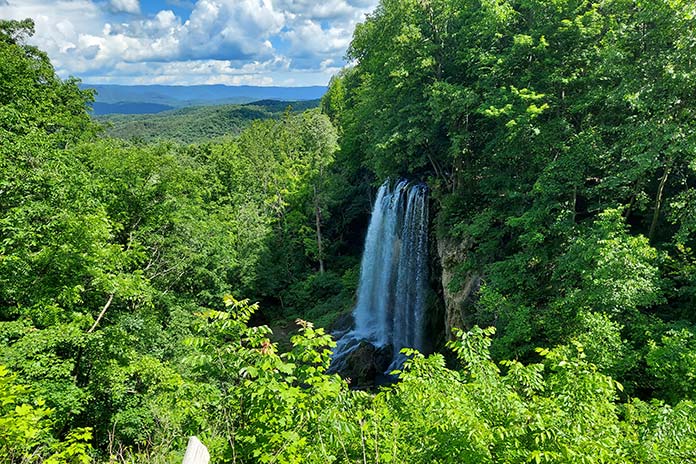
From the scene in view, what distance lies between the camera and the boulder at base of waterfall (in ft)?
55.6

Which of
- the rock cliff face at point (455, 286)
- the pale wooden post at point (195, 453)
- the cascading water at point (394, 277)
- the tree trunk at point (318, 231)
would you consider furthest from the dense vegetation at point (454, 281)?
the tree trunk at point (318, 231)

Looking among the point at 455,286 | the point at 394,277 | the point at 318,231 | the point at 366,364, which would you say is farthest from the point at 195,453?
the point at 318,231

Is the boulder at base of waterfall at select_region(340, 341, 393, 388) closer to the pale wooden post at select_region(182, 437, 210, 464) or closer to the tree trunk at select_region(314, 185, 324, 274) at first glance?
the tree trunk at select_region(314, 185, 324, 274)

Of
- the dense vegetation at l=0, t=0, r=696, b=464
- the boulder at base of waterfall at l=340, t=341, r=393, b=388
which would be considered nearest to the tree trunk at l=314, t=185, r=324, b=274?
the dense vegetation at l=0, t=0, r=696, b=464

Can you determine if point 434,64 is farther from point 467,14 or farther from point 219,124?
point 219,124

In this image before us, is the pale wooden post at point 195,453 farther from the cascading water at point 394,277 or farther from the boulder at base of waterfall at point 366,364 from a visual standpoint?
the cascading water at point 394,277

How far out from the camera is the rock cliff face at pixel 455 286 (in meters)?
13.4

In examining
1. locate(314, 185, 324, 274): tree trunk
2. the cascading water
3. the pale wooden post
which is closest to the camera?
the pale wooden post

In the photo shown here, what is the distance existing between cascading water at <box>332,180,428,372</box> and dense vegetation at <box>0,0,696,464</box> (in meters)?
1.84

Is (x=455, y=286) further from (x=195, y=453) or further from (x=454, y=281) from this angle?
(x=195, y=453)

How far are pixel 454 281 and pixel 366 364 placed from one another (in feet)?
22.1

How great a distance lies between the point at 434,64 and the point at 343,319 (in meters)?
15.0

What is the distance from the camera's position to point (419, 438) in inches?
168

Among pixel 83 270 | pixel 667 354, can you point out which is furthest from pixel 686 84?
pixel 83 270
